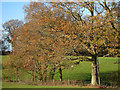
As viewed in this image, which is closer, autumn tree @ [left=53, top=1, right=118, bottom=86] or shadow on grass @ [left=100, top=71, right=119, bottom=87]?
autumn tree @ [left=53, top=1, right=118, bottom=86]

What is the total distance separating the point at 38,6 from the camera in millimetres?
11805

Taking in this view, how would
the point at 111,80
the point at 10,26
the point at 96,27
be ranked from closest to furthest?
the point at 96,27 → the point at 111,80 → the point at 10,26

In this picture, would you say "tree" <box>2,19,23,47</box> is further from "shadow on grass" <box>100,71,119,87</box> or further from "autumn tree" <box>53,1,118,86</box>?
"shadow on grass" <box>100,71,119,87</box>

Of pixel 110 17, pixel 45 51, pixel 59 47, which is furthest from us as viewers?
pixel 45 51

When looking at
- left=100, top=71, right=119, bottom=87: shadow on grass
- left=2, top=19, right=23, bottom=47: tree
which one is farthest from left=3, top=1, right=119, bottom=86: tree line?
left=2, top=19, right=23, bottom=47: tree

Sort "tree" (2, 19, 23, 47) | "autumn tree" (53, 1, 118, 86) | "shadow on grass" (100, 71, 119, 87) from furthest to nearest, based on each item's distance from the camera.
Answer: "tree" (2, 19, 23, 47) < "shadow on grass" (100, 71, 119, 87) < "autumn tree" (53, 1, 118, 86)

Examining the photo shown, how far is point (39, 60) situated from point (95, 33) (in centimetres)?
430

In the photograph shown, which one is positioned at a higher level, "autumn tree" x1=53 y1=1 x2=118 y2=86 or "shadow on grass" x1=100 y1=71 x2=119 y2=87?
"autumn tree" x1=53 y1=1 x2=118 y2=86

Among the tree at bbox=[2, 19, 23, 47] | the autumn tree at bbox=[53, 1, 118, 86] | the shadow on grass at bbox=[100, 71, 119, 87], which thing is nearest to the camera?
the autumn tree at bbox=[53, 1, 118, 86]

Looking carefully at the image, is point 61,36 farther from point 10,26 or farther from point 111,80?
point 10,26

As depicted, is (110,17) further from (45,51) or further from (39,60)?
(39,60)

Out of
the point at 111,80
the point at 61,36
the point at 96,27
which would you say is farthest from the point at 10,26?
the point at 111,80

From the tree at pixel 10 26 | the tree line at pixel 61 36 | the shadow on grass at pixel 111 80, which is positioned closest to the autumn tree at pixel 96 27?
the tree line at pixel 61 36

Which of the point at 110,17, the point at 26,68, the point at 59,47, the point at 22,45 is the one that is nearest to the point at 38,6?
the point at 22,45
